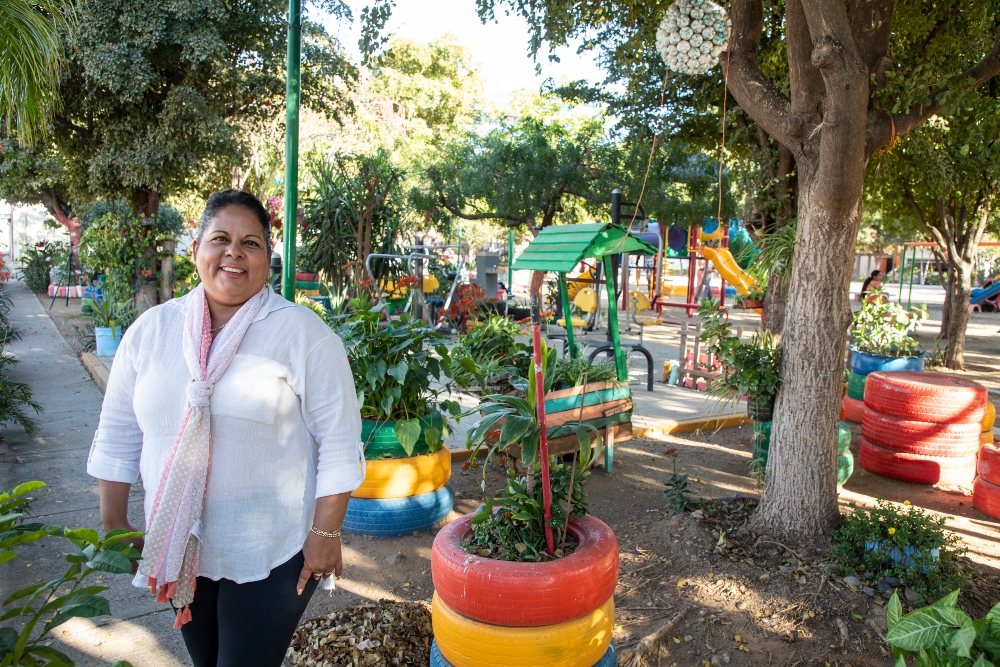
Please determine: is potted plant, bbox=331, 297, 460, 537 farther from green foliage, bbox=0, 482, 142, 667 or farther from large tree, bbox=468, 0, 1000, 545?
green foliage, bbox=0, 482, 142, 667

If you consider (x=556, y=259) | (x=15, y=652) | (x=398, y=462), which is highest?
(x=556, y=259)

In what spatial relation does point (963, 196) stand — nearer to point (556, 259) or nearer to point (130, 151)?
point (556, 259)

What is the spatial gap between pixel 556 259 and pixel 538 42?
5.77 ft

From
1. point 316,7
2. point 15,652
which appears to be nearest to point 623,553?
point 15,652

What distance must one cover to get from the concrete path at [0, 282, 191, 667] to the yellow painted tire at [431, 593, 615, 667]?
1288 mm

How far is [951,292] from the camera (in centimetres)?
1159

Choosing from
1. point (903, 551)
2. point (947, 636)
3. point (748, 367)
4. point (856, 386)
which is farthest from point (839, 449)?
point (947, 636)

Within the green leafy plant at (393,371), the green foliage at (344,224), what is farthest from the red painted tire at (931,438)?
the green foliage at (344,224)

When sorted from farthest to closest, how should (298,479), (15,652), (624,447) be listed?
(624,447) < (298,479) < (15,652)

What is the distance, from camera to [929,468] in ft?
18.1

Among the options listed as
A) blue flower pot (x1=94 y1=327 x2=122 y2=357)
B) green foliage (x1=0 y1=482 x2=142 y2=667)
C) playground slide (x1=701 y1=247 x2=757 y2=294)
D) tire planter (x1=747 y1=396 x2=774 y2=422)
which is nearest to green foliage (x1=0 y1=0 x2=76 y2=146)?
green foliage (x1=0 y1=482 x2=142 y2=667)

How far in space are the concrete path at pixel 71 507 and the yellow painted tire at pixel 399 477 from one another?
1.25 metres

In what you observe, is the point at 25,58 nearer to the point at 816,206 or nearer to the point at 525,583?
the point at 525,583

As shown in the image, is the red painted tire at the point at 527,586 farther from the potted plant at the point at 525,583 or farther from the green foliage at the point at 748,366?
the green foliage at the point at 748,366
